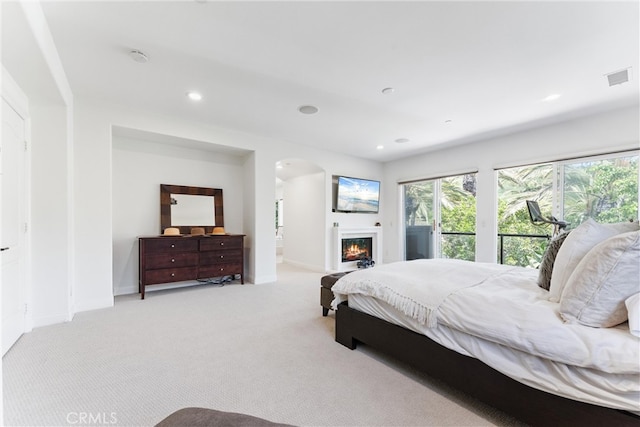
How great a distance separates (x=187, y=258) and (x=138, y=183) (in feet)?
4.52

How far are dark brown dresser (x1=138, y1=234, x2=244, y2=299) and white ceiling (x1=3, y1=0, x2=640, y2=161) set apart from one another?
180 centimetres

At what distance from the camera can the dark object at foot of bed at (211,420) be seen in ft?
2.53

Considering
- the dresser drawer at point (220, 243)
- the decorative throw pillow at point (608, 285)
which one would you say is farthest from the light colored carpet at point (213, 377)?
Result: the dresser drawer at point (220, 243)

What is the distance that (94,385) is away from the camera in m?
1.81

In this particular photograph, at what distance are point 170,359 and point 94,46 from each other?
264 centimetres

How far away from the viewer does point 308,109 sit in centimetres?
357

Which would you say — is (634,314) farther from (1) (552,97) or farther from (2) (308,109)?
(2) (308,109)

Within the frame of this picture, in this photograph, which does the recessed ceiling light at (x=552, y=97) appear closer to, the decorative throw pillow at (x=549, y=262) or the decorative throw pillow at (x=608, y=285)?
the decorative throw pillow at (x=549, y=262)

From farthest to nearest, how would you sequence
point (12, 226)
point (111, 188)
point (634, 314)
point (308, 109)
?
point (308, 109), point (111, 188), point (12, 226), point (634, 314)

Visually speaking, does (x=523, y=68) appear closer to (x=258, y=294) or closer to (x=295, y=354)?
(x=295, y=354)

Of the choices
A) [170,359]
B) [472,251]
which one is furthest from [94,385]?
[472,251]

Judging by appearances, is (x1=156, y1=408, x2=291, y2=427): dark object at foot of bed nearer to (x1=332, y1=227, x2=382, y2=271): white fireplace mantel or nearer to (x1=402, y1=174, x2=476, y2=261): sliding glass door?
(x1=332, y1=227, x2=382, y2=271): white fireplace mantel

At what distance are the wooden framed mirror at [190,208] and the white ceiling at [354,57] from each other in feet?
4.19

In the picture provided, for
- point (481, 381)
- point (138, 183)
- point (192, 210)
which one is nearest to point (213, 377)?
point (481, 381)
